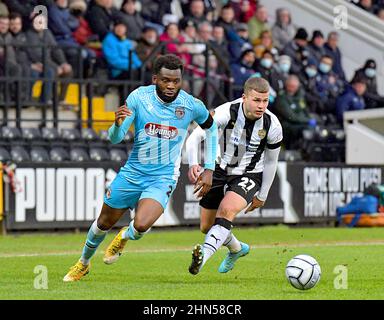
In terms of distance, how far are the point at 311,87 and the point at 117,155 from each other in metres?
5.86

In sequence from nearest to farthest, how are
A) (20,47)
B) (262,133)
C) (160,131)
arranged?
(160,131) → (262,133) → (20,47)

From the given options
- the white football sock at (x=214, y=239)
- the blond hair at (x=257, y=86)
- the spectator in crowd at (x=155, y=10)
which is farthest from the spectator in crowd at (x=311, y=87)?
the white football sock at (x=214, y=239)

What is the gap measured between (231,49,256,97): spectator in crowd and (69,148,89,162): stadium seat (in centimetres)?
403

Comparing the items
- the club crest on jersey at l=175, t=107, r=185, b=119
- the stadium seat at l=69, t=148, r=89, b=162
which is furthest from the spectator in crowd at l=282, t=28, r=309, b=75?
the club crest on jersey at l=175, t=107, r=185, b=119

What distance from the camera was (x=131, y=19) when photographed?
78.3ft

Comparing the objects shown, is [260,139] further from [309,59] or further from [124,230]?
[309,59]

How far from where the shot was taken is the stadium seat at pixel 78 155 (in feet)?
71.7

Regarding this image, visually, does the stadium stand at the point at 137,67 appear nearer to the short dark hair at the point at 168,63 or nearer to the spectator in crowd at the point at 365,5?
the spectator in crowd at the point at 365,5

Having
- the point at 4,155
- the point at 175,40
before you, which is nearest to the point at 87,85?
the point at 175,40

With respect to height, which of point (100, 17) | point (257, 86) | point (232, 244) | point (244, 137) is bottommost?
point (232, 244)

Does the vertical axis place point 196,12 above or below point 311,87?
above

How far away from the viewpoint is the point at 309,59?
26.9m

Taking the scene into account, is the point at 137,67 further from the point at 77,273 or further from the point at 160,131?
the point at 77,273

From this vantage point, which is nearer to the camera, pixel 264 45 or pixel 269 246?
pixel 269 246
